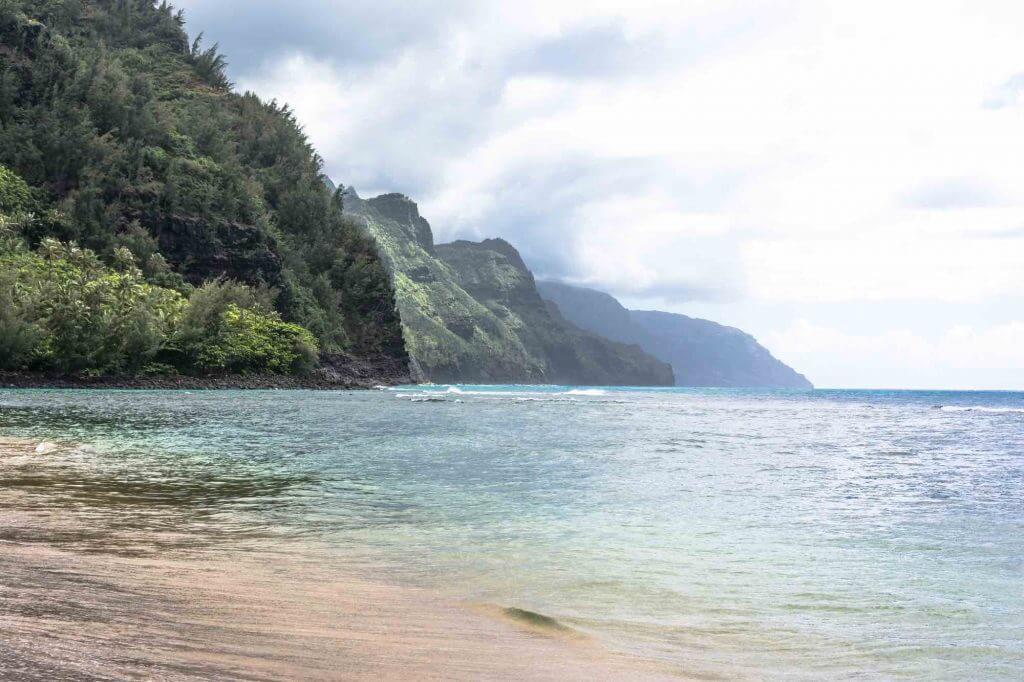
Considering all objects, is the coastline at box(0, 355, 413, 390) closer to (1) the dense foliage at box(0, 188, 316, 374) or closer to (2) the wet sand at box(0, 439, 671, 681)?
(1) the dense foliage at box(0, 188, 316, 374)

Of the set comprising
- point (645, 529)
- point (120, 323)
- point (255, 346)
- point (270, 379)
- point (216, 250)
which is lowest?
point (645, 529)

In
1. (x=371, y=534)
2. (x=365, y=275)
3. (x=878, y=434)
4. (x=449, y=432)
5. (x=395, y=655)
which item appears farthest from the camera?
(x=365, y=275)

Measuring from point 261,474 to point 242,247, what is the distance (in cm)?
8969

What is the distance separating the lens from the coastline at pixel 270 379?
6488 centimetres

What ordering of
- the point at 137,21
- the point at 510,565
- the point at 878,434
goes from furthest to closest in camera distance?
1. the point at 137,21
2. the point at 878,434
3. the point at 510,565

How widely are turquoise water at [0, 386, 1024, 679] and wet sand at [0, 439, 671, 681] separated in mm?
688

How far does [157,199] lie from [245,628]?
10108 cm

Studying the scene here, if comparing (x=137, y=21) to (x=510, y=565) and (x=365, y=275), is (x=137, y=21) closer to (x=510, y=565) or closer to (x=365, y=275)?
(x=365, y=275)

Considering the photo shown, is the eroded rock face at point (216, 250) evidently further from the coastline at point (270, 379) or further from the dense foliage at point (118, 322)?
the coastline at point (270, 379)

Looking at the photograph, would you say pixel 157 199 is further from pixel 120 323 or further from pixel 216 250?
pixel 120 323

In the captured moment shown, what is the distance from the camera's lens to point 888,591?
29.8 ft

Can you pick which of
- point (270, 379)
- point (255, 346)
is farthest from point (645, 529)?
point (255, 346)

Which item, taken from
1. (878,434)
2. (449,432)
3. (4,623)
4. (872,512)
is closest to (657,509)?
(872,512)

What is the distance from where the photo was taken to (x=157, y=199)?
3802 inches
